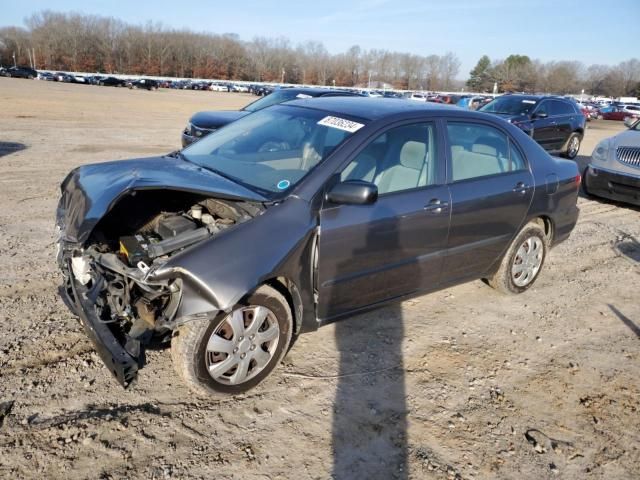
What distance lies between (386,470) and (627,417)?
5.70 feet

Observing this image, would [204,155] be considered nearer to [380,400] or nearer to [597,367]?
[380,400]

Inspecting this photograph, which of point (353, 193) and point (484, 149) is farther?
point (484, 149)

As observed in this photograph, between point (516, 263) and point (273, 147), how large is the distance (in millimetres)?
2607

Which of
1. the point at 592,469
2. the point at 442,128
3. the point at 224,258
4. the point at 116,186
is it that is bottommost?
the point at 592,469

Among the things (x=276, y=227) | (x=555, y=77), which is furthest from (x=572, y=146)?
(x=555, y=77)

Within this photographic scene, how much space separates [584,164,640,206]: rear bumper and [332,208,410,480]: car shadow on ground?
19.6ft

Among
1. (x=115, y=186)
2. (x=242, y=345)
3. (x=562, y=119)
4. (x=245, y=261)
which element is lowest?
(x=242, y=345)

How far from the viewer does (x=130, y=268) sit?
294 cm

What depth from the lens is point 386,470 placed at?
104 inches

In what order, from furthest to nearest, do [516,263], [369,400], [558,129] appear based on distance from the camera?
[558,129], [516,263], [369,400]

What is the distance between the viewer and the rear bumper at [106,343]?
267cm

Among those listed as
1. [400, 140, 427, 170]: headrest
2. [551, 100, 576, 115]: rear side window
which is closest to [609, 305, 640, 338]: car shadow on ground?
[400, 140, 427, 170]: headrest

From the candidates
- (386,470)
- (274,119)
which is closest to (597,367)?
(386,470)

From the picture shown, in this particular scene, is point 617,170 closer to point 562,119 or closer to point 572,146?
point 562,119
